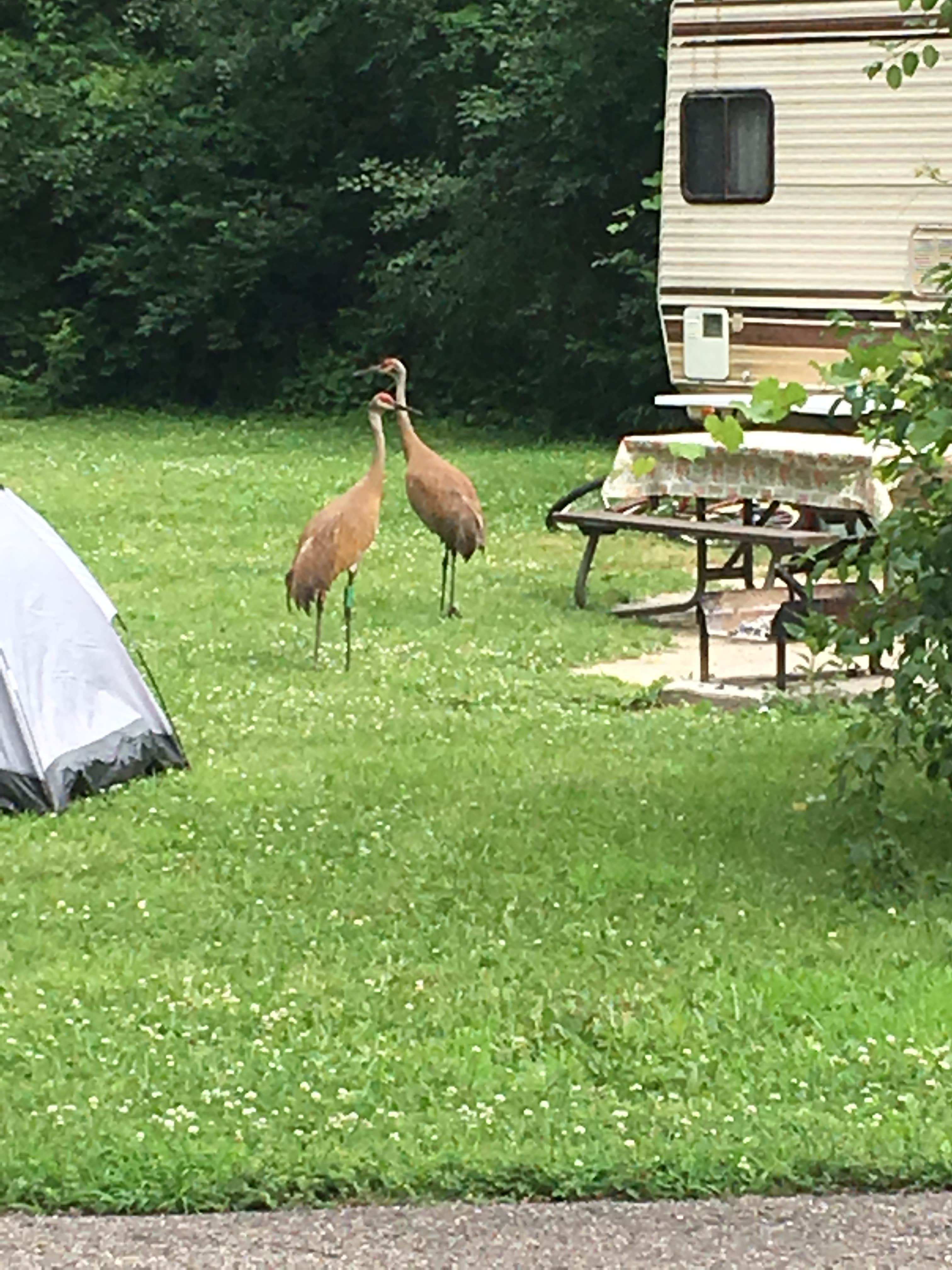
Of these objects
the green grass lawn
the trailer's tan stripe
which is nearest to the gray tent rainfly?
the green grass lawn

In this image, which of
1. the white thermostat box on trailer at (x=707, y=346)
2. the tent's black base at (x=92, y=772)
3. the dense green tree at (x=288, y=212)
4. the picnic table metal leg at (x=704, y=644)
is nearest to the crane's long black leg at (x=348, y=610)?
the picnic table metal leg at (x=704, y=644)

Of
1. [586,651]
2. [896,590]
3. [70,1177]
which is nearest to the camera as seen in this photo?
[70,1177]

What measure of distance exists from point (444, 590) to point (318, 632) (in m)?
1.62

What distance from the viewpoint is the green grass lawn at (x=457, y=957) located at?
4688 millimetres

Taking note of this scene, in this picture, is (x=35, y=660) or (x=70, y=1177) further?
(x=35, y=660)

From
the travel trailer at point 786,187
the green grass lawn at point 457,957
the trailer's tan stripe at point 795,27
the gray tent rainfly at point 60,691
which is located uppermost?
the trailer's tan stripe at point 795,27

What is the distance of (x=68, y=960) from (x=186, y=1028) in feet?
2.47

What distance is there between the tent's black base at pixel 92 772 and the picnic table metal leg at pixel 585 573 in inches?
163

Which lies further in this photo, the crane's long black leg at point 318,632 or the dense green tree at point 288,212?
the dense green tree at point 288,212

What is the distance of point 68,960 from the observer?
6176 mm

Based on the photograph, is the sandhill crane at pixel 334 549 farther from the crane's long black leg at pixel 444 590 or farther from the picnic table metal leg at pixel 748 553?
the picnic table metal leg at pixel 748 553

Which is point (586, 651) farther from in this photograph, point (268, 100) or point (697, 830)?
point (268, 100)

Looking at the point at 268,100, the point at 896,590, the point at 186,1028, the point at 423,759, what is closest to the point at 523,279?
the point at 268,100

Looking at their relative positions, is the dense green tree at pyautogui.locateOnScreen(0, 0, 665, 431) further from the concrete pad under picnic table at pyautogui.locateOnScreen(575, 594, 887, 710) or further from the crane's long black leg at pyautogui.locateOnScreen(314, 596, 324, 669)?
the crane's long black leg at pyautogui.locateOnScreen(314, 596, 324, 669)
